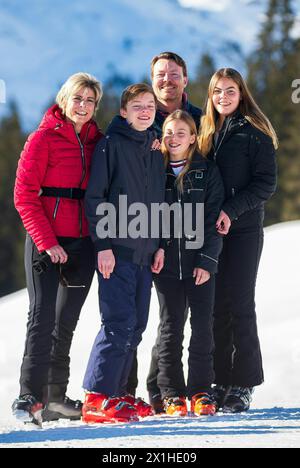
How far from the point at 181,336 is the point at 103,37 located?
611ft

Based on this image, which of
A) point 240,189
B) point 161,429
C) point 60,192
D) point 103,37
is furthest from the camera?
point 103,37

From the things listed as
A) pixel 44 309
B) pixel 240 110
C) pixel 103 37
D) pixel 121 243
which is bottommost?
pixel 44 309

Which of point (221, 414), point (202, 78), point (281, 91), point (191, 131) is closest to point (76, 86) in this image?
point (191, 131)

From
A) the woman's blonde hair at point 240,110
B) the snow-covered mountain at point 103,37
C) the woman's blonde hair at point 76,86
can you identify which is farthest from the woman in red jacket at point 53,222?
the snow-covered mountain at point 103,37

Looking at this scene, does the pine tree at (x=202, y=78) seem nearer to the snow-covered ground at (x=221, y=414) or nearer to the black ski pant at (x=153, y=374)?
the snow-covered ground at (x=221, y=414)

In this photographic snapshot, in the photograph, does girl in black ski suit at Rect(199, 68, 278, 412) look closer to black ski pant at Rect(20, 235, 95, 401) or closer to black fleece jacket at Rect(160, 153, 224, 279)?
black fleece jacket at Rect(160, 153, 224, 279)

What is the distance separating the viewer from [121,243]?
4.70 m

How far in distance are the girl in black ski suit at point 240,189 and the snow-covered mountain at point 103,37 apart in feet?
452

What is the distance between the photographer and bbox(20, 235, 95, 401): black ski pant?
469 cm

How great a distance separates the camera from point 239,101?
5.25 meters

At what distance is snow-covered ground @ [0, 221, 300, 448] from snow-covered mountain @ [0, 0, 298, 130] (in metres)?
134

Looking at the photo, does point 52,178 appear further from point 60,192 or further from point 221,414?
point 221,414

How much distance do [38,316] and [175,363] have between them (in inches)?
33.6
